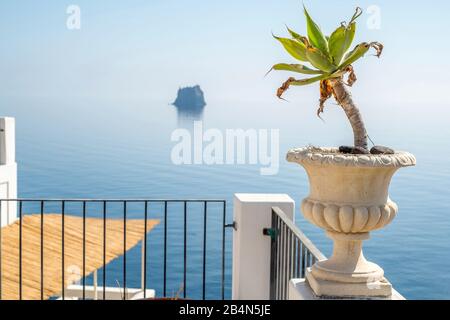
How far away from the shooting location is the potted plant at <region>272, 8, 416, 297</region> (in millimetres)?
2398

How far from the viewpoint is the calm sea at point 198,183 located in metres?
22.5

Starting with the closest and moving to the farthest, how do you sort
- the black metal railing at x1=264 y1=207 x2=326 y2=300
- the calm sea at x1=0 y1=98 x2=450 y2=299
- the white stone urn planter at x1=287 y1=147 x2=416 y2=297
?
the white stone urn planter at x1=287 y1=147 x2=416 y2=297 < the black metal railing at x1=264 y1=207 x2=326 y2=300 < the calm sea at x1=0 y1=98 x2=450 y2=299

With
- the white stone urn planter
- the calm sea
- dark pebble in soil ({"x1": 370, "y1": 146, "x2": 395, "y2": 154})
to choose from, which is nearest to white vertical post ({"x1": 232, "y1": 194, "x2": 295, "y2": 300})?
the calm sea

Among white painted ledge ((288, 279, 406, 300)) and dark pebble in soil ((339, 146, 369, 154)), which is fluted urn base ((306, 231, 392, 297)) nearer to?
white painted ledge ((288, 279, 406, 300))

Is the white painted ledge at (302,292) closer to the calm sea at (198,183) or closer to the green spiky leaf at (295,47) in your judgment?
the calm sea at (198,183)

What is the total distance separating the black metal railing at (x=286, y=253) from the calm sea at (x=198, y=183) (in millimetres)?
548

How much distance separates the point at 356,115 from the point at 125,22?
199 feet

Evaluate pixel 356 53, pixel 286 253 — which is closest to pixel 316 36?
pixel 356 53

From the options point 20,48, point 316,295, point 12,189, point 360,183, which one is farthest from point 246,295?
point 20,48

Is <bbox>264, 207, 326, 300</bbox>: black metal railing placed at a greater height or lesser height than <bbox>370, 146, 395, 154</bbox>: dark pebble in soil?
lesser

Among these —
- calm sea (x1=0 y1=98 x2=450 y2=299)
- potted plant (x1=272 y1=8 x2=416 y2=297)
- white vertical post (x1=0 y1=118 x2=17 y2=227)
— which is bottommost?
calm sea (x1=0 y1=98 x2=450 y2=299)

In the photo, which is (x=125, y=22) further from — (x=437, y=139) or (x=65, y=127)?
(x=437, y=139)

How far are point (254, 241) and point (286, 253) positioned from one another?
474 mm

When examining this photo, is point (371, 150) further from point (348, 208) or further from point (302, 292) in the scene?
point (302, 292)
